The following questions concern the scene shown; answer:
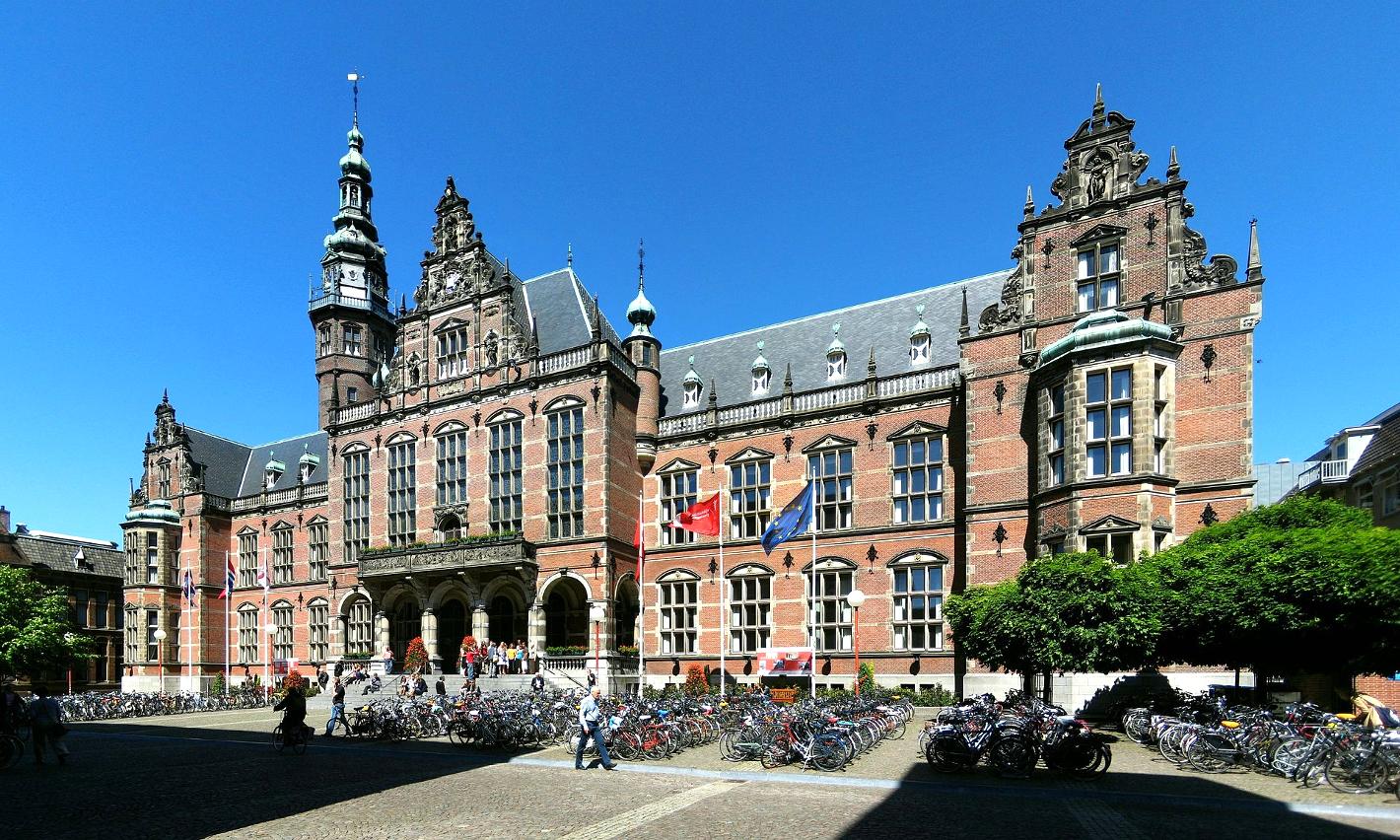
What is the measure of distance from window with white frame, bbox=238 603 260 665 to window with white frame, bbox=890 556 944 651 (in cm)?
3886

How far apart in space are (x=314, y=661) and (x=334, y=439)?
40.9ft

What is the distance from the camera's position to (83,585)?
183 feet

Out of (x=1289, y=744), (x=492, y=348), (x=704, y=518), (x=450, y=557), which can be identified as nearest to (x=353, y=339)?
(x=492, y=348)

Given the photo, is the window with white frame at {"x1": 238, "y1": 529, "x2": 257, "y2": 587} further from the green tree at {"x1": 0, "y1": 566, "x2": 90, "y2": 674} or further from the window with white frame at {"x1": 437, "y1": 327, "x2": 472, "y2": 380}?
the window with white frame at {"x1": 437, "y1": 327, "x2": 472, "y2": 380}

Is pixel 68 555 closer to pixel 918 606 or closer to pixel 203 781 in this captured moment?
pixel 203 781

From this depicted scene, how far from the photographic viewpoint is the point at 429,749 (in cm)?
2003

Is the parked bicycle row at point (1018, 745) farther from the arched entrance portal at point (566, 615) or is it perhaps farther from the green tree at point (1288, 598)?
the arched entrance portal at point (566, 615)

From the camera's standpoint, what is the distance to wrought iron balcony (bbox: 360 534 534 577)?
33469 millimetres

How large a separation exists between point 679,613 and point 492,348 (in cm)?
1490

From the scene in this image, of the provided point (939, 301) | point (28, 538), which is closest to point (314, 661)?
point (28, 538)

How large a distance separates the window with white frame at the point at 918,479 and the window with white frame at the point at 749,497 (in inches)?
209

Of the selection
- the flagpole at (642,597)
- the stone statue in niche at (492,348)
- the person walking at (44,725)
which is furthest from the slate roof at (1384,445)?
the person walking at (44,725)

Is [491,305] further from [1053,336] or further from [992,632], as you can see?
[992,632]

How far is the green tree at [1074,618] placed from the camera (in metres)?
17.8
